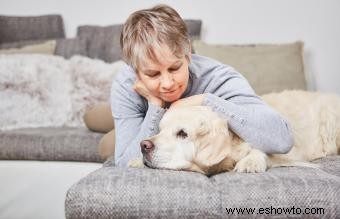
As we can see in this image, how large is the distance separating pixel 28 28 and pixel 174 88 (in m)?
2.20

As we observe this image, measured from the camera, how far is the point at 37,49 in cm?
287

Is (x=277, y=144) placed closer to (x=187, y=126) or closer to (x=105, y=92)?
(x=187, y=126)

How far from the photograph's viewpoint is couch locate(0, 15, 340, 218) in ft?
3.25

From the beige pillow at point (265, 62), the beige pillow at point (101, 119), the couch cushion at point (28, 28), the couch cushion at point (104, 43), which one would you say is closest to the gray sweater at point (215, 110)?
the beige pillow at point (101, 119)

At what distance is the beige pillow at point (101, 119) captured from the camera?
2213 millimetres

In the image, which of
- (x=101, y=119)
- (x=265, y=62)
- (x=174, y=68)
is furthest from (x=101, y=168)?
(x=265, y=62)

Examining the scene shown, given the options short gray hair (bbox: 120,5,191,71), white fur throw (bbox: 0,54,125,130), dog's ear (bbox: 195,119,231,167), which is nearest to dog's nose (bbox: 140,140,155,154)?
dog's ear (bbox: 195,119,231,167)

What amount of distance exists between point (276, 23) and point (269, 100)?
1337mm

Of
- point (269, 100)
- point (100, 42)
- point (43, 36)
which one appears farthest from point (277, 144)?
point (43, 36)

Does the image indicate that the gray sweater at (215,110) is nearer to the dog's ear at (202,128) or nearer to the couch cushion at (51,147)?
the dog's ear at (202,128)

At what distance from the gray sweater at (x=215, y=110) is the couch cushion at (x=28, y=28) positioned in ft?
6.05

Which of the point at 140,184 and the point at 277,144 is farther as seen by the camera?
the point at 277,144

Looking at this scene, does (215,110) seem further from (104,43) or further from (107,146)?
(104,43)

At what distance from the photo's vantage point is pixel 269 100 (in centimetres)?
190
